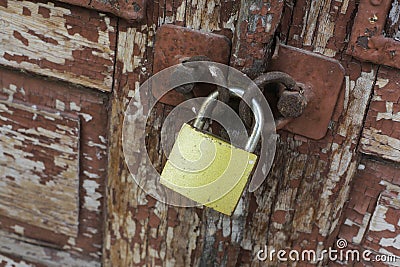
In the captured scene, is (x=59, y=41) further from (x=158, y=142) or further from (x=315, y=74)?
(x=315, y=74)

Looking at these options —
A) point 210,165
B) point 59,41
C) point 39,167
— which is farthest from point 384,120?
point 39,167

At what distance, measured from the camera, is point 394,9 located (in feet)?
2.02

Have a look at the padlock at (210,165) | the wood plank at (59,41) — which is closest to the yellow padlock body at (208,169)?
the padlock at (210,165)

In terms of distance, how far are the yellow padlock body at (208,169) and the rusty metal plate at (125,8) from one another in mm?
194

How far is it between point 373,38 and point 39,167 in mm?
628

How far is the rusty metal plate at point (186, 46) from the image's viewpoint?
676mm

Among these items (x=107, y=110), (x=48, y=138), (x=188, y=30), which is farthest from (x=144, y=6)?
(x=48, y=138)

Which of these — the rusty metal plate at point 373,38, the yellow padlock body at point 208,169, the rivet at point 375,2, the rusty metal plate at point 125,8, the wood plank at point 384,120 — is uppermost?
the rivet at point 375,2

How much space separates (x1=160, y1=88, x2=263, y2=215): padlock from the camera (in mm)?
609

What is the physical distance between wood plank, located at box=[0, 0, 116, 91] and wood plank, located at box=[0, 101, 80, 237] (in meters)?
0.09

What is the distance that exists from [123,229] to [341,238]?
0.39 m

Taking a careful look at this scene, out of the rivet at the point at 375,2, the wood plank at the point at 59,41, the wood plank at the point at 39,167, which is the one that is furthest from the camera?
the wood plank at the point at 39,167

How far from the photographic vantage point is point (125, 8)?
70cm

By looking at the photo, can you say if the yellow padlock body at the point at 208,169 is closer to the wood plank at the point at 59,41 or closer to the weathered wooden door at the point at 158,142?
the weathered wooden door at the point at 158,142
